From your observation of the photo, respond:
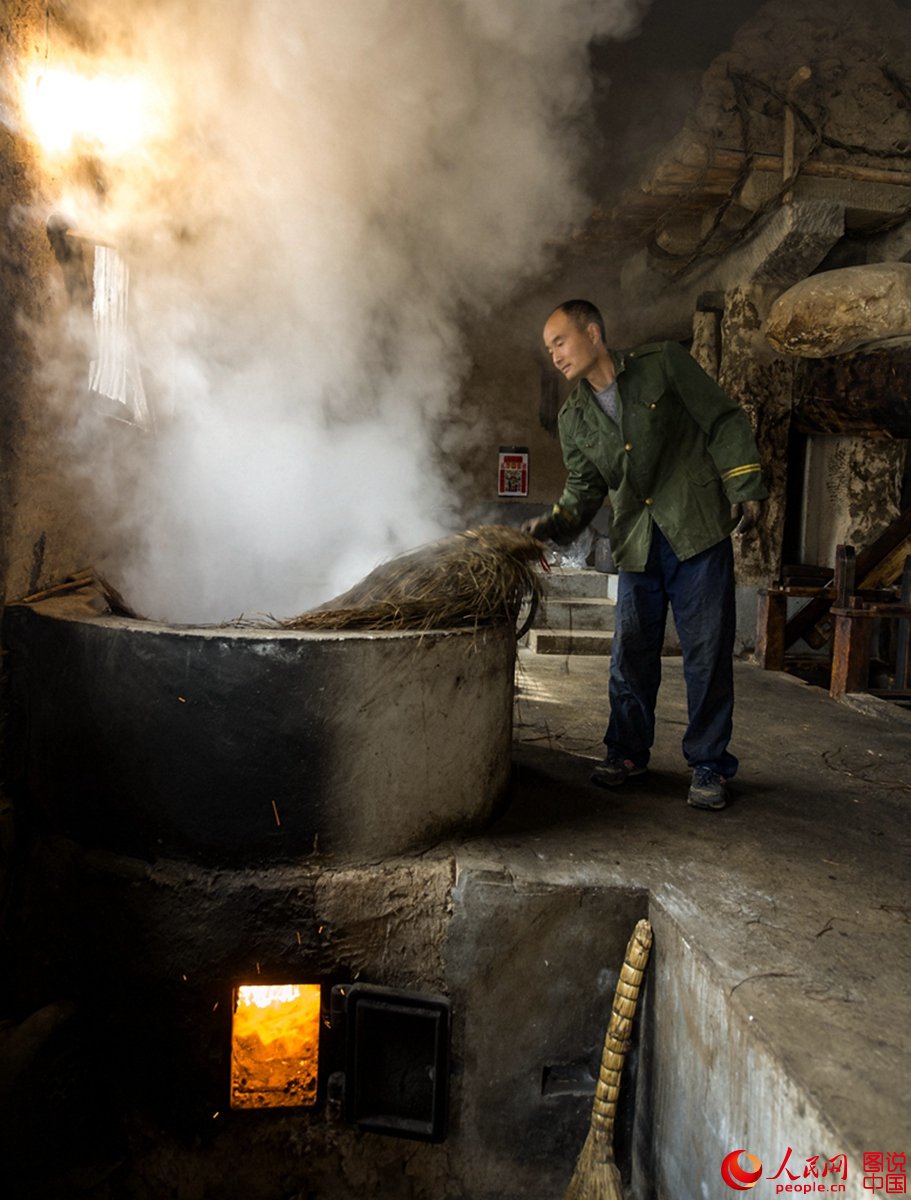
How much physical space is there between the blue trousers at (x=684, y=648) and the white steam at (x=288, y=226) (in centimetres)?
208

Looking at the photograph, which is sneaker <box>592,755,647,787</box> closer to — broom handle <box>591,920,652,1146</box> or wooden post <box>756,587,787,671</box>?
broom handle <box>591,920,652,1146</box>

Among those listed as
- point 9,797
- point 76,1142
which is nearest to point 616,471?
point 9,797

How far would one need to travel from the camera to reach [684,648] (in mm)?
3373

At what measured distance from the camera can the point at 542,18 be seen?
5.38 meters

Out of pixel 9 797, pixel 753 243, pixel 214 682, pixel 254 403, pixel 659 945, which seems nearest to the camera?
pixel 659 945

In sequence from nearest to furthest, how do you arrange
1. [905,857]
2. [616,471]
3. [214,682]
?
[214,682], [905,857], [616,471]

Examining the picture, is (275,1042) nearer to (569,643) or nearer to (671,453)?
(671,453)

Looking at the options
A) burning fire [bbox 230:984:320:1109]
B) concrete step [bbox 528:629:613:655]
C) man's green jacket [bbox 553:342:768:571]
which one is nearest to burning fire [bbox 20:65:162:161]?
man's green jacket [bbox 553:342:768:571]

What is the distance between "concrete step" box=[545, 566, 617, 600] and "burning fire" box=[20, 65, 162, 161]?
5.42 metres

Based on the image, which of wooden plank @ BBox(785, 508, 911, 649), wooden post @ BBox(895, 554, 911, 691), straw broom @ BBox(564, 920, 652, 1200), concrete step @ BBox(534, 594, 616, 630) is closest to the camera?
straw broom @ BBox(564, 920, 652, 1200)

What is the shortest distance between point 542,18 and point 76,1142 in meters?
6.53

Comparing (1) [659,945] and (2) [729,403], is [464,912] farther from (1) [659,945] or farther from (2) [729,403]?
(2) [729,403]

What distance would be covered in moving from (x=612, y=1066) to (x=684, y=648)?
1584 millimetres

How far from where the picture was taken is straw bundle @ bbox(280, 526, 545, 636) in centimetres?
284
